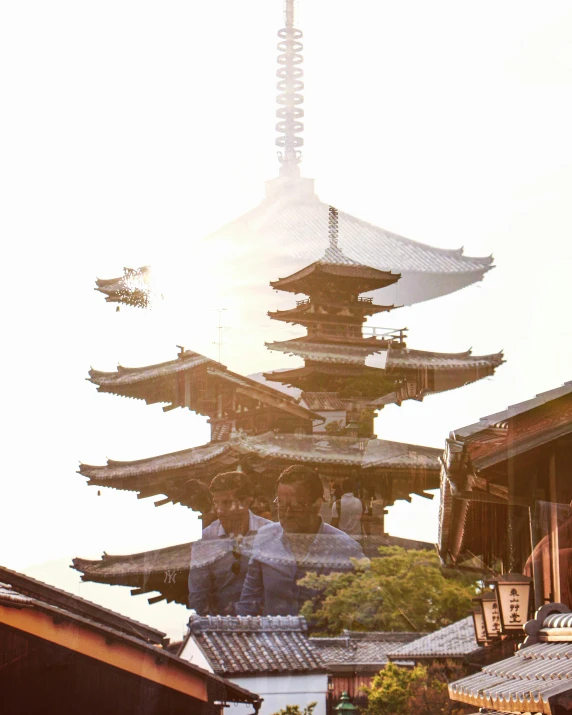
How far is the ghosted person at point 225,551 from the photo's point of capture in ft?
36.5

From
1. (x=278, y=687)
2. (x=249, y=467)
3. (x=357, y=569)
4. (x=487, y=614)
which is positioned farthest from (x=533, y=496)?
(x=249, y=467)

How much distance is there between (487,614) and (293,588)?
5.23 meters

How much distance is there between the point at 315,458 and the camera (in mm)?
11719

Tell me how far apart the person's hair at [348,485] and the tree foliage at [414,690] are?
2.95m

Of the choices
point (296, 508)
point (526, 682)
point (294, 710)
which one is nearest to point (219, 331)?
point (296, 508)

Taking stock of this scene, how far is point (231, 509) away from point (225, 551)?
51 cm

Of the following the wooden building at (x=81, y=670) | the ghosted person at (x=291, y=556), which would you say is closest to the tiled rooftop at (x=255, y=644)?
the ghosted person at (x=291, y=556)

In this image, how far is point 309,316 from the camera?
499 inches

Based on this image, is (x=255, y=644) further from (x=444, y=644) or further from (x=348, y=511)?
(x=348, y=511)

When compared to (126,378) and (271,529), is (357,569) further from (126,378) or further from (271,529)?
(126,378)

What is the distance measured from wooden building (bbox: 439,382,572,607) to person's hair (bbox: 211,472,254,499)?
6.29 metres

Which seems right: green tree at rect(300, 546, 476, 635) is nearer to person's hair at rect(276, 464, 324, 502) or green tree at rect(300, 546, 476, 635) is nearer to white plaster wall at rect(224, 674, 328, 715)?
person's hair at rect(276, 464, 324, 502)

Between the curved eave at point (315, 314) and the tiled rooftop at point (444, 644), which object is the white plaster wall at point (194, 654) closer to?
the tiled rooftop at point (444, 644)

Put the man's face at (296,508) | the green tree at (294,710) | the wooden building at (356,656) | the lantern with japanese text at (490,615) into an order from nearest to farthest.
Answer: the lantern with japanese text at (490,615) < the green tree at (294,710) < the wooden building at (356,656) < the man's face at (296,508)
